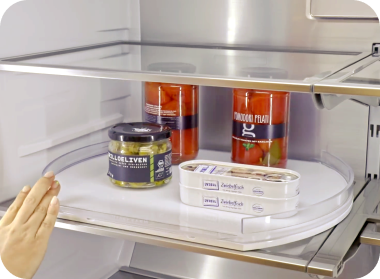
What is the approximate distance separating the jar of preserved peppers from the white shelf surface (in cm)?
8

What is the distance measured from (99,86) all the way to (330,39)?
586 mm

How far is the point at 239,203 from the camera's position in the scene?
1028 mm

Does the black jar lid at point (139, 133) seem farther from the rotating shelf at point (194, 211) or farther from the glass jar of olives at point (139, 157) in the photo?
the rotating shelf at point (194, 211)

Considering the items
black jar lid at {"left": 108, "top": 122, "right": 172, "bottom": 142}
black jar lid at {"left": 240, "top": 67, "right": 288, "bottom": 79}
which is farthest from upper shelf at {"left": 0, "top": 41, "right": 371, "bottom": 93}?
black jar lid at {"left": 108, "top": 122, "right": 172, "bottom": 142}

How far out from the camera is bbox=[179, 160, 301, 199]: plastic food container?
100 cm

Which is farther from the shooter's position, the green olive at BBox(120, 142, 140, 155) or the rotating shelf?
the green olive at BBox(120, 142, 140, 155)

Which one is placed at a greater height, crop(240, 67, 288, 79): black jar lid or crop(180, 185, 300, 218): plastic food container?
crop(240, 67, 288, 79): black jar lid

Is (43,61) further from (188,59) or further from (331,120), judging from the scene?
(331,120)

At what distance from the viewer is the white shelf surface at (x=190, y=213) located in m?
0.94

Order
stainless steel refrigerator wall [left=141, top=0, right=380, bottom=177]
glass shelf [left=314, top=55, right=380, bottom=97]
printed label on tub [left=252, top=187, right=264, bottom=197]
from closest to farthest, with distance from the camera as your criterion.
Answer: glass shelf [left=314, top=55, right=380, bottom=97] → printed label on tub [left=252, top=187, right=264, bottom=197] → stainless steel refrigerator wall [left=141, top=0, right=380, bottom=177]

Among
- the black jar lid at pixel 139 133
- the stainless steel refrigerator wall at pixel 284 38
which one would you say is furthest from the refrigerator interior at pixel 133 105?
the black jar lid at pixel 139 133

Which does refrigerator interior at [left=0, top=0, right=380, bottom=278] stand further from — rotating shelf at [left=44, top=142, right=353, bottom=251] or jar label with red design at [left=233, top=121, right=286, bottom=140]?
jar label with red design at [left=233, top=121, right=286, bottom=140]

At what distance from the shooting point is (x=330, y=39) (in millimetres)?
1257

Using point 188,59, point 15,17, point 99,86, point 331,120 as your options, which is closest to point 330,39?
point 331,120
